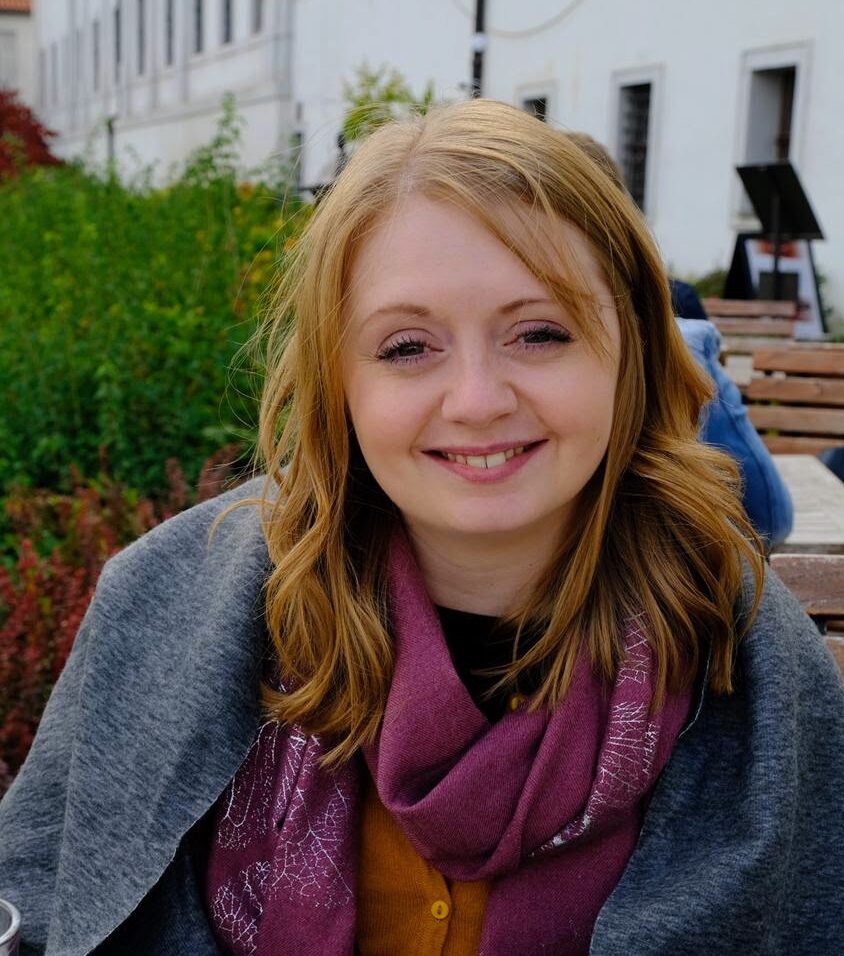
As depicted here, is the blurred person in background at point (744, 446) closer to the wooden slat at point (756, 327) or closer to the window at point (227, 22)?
the wooden slat at point (756, 327)

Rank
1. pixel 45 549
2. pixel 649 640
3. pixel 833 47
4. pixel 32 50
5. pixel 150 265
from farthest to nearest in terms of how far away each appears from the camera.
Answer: pixel 32 50, pixel 833 47, pixel 150 265, pixel 45 549, pixel 649 640

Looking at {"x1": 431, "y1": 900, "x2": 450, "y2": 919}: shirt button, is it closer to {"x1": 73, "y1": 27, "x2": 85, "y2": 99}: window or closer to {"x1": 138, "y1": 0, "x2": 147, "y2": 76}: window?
{"x1": 138, "y1": 0, "x2": 147, "y2": 76}: window

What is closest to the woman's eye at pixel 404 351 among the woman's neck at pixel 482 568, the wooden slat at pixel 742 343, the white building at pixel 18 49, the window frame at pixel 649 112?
the woman's neck at pixel 482 568

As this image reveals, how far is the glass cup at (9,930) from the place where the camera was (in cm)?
139

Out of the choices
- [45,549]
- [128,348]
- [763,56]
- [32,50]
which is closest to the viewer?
[45,549]

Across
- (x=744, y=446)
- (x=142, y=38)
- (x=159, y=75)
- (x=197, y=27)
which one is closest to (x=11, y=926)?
(x=744, y=446)

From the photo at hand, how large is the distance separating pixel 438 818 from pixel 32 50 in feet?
190

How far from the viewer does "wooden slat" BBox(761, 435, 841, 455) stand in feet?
16.6

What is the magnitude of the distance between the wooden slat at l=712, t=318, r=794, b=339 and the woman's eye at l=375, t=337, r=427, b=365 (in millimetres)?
6084

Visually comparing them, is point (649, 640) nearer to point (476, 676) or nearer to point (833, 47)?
point (476, 676)

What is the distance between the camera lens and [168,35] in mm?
35125

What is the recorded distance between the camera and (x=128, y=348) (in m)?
4.64

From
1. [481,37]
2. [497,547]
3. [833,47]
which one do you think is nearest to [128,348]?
[497,547]

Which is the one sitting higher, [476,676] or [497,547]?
[497,547]
